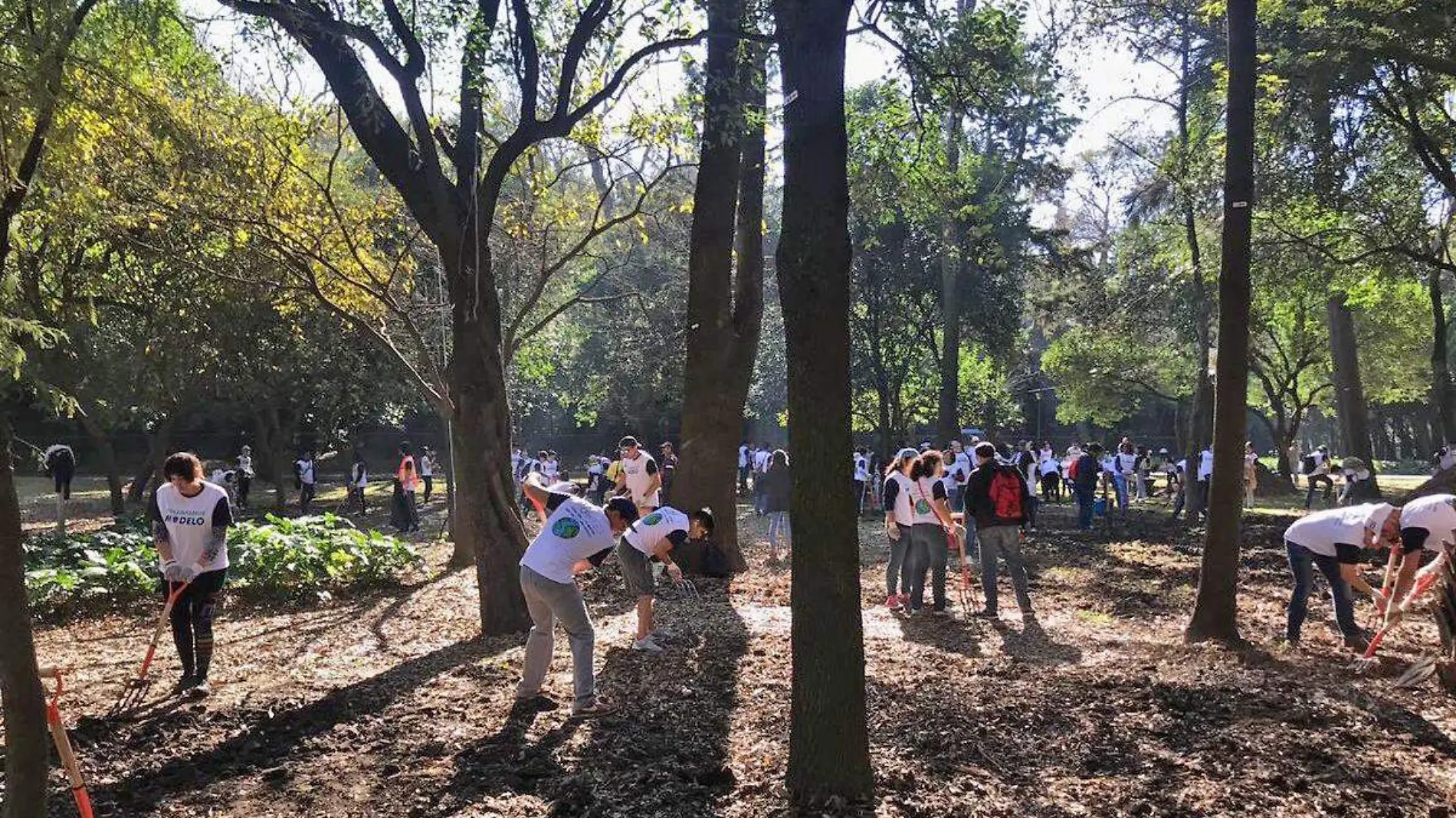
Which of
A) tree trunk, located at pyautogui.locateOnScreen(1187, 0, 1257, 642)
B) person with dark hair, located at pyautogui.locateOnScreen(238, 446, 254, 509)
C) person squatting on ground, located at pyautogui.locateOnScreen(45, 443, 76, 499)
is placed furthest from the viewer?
person with dark hair, located at pyautogui.locateOnScreen(238, 446, 254, 509)

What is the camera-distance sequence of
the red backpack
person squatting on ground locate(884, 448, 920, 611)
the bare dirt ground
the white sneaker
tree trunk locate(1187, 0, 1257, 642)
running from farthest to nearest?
person squatting on ground locate(884, 448, 920, 611)
the red backpack
the white sneaker
tree trunk locate(1187, 0, 1257, 642)
the bare dirt ground

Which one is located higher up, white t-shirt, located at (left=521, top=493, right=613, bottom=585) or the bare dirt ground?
white t-shirt, located at (left=521, top=493, right=613, bottom=585)

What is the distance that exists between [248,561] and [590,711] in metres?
7.02

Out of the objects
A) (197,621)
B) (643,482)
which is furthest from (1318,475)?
(197,621)

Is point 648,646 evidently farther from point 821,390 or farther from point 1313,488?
point 1313,488

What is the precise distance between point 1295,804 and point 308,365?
75.7 feet

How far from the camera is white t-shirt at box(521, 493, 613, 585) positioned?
6605 millimetres

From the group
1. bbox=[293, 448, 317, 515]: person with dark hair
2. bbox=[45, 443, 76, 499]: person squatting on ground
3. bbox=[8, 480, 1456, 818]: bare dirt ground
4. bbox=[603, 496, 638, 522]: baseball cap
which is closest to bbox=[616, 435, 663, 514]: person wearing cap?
bbox=[8, 480, 1456, 818]: bare dirt ground

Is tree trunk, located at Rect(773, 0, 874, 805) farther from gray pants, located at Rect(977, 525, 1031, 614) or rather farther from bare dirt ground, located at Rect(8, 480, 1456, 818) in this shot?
gray pants, located at Rect(977, 525, 1031, 614)

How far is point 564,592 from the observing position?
6.61 meters

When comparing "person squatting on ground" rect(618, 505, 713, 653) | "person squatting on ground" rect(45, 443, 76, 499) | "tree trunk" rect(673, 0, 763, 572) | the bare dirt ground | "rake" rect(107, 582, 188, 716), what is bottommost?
the bare dirt ground

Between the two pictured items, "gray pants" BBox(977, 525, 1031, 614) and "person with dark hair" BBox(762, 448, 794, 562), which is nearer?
"gray pants" BBox(977, 525, 1031, 614)

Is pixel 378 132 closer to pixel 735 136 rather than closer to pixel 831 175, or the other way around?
pixel 735 136

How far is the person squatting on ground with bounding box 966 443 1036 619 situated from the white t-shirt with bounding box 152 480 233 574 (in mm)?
6851
